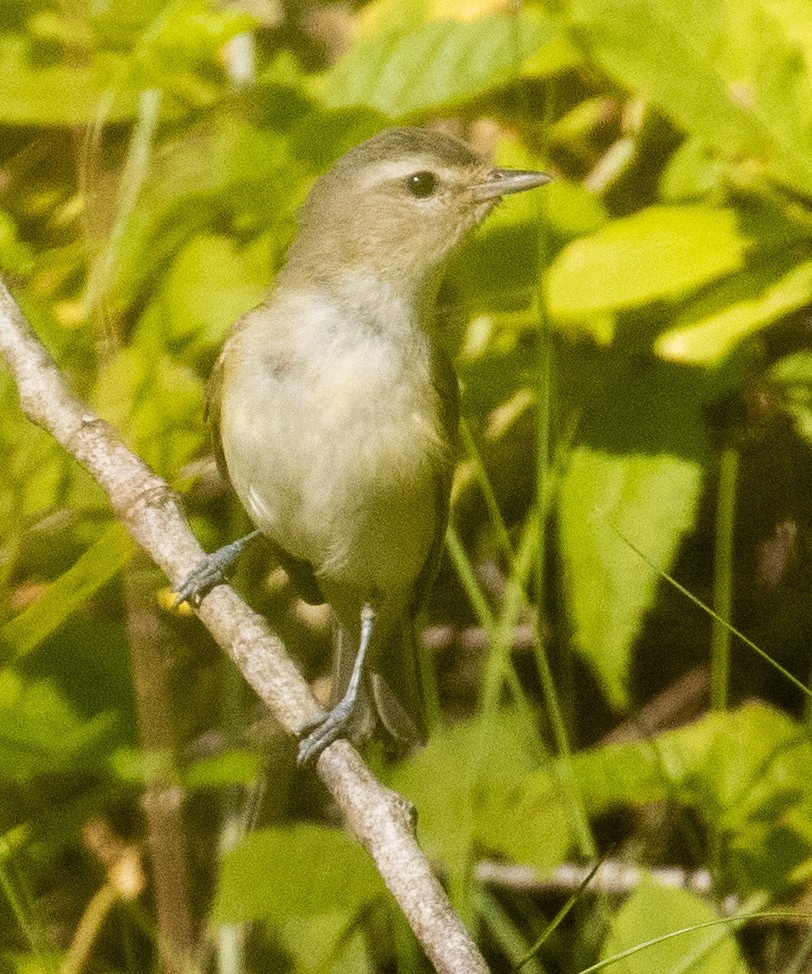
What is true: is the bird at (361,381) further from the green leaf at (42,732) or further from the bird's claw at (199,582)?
the green leaf at (42,732)

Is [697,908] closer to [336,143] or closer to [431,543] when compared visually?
[431,543]

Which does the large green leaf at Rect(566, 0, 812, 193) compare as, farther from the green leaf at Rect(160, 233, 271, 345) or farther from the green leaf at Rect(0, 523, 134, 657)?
the green leaf at Rect(0, 523, 134, 657)

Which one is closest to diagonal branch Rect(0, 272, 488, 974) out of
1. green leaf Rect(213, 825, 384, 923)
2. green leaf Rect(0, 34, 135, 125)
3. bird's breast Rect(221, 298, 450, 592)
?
bird's breast Rect(221, 298, 450, 592)

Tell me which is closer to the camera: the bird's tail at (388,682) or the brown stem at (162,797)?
the brown stem at (162,797)

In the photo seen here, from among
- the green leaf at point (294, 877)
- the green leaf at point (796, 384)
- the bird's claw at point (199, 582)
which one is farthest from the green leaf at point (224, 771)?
the green leaf at point (796, 384)

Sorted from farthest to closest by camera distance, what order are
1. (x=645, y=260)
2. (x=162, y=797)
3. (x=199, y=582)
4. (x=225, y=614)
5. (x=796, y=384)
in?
(x=796, y=384) → (x=645, y=260) → (x=162, y=797) → (x=199, y=582) → (x=225, y=614)

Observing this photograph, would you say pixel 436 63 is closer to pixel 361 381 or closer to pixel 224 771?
pixel 361 381

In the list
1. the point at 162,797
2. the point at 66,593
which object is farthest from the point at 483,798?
the point at 66,593
